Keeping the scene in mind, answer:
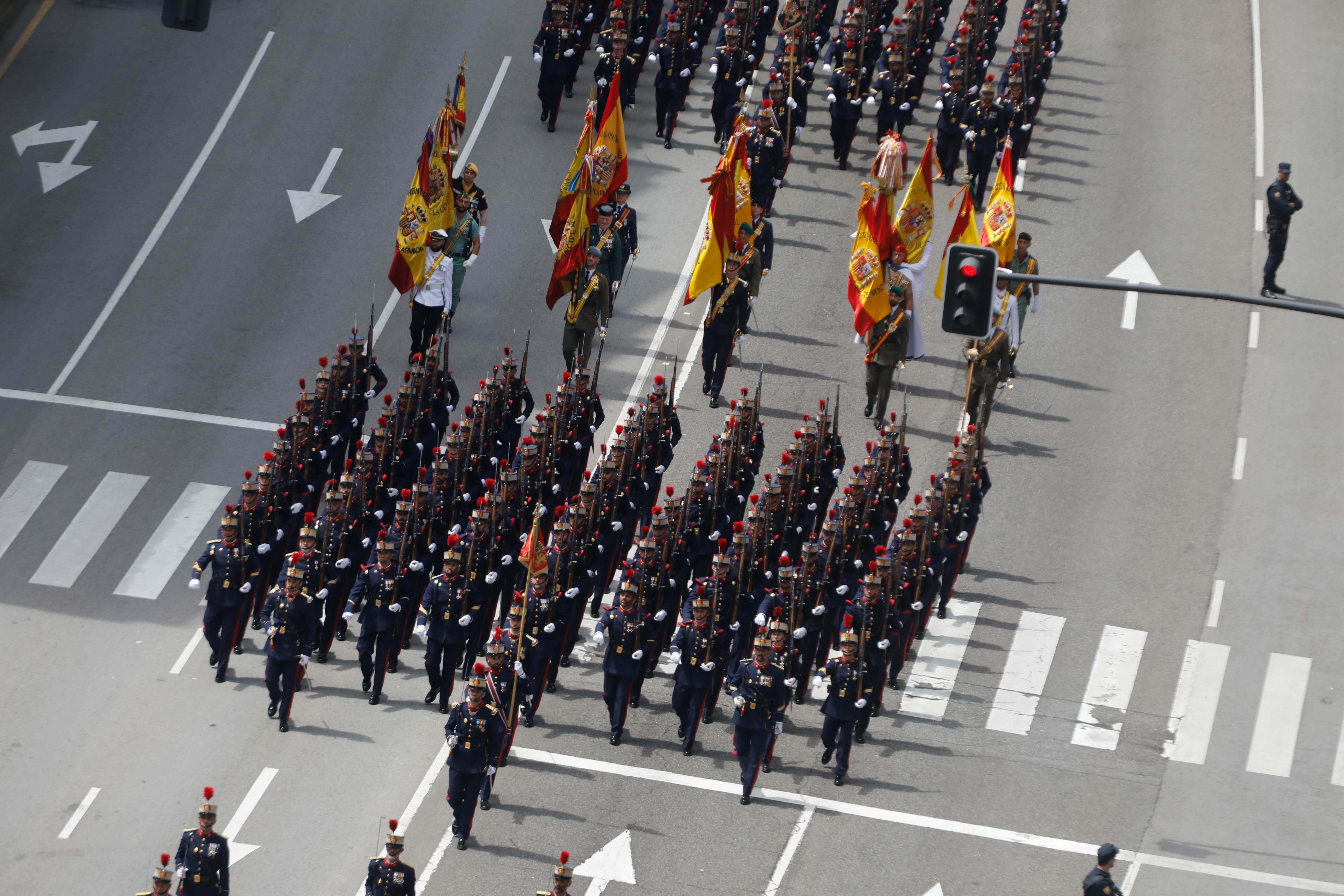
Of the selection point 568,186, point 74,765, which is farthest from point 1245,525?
point 74,765

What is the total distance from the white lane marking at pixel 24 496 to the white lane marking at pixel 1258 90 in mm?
20845

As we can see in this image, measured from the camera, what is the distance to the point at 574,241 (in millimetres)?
32719

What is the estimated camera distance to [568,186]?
3316 cm

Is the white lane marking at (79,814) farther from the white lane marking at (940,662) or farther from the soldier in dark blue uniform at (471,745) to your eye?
the white lane marking at (940,662)

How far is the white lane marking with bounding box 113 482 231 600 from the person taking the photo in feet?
93.7

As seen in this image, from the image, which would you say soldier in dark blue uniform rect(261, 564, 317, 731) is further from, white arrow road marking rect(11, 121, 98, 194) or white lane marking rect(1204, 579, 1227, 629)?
white arrow road marking rect(11, 121, 98, 194)

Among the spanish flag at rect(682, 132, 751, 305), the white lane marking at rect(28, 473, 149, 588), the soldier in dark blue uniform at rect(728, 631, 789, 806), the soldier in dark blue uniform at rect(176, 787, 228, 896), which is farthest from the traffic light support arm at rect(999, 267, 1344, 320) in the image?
the white lane marking at rect(28, 473, 149, 588)

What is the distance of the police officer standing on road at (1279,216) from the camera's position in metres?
34.6

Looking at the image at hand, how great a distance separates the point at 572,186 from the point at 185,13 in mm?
13225

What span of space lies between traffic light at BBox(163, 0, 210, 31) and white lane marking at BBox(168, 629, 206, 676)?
29.8ft

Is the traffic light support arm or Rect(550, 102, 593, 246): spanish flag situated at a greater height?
the traffic light support arm

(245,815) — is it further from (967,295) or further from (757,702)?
(967,295)

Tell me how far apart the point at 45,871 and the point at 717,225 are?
1361 cm

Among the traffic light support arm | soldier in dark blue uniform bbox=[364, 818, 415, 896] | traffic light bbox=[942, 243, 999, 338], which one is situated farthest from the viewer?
soldier in dark blue uniform bbox=[364, 818, 415, 896]
